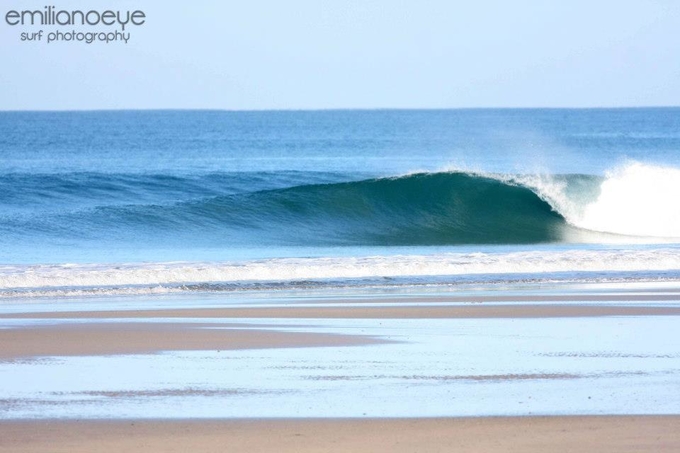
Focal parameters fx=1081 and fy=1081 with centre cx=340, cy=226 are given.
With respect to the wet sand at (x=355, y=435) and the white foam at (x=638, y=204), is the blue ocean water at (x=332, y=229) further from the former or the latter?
the wet sand at (x=355, y=435)

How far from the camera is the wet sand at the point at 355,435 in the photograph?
5406 mm

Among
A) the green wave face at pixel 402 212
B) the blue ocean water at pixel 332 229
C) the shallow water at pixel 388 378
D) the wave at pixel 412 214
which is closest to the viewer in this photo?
the shallow water at pixel 388 378

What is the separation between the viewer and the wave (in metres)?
21.0

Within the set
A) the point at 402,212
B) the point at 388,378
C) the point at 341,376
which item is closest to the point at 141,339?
the point at 341,376

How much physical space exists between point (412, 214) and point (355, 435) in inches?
744

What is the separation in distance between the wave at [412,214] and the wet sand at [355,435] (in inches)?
545

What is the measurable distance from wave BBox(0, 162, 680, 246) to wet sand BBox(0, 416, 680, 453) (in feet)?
45.4

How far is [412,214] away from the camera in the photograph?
961 inches

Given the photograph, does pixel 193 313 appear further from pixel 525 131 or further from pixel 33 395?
pixel 525 131

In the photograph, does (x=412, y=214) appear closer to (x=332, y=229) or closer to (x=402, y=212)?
(x=402, y=212)

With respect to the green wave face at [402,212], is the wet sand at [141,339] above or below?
below

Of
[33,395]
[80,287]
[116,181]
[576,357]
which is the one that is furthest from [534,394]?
[116,181]

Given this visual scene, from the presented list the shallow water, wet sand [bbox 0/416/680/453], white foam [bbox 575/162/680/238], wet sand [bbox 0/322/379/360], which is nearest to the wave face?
white foam [bbox 575/162/680/238]

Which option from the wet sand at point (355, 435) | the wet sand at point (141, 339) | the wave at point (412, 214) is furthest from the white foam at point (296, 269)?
the wet sand at point (355, 435)
